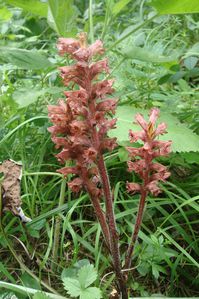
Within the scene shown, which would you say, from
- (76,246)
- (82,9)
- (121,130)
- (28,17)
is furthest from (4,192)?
(82,9)

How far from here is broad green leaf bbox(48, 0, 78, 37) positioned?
1.53 metres

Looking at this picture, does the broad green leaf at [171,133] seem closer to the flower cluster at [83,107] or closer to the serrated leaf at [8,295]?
the flower cluster at [83,107]

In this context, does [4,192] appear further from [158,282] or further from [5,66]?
[5,66]

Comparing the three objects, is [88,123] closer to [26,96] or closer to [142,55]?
[26,96]

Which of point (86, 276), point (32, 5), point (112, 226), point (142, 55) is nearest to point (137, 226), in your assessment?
point (112, 226)

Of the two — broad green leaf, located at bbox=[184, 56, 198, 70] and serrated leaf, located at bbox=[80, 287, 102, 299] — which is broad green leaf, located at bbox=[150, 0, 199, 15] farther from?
broad green leaf, located at bbox=[184, 56, 198, 70]

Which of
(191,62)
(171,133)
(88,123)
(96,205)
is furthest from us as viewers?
(191,62)

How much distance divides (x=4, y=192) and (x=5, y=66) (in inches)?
49.1

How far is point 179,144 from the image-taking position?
1.65 m

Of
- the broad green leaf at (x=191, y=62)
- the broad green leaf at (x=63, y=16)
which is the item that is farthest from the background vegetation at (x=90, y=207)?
the broad green leaf at (x=191, y=62)

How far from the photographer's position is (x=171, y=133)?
1.71 metres

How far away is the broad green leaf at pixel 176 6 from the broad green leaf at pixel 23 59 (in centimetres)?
40

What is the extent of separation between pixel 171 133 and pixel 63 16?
53 centimetres

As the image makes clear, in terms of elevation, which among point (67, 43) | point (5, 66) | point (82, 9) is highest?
point (67, 43)
